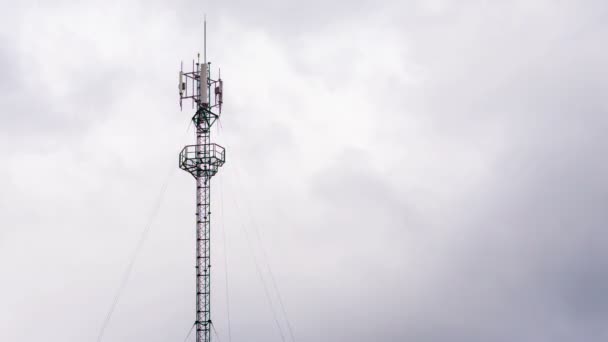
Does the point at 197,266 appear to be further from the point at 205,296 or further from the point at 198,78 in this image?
the point at 198,78

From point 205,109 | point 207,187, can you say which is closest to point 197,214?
point 207,187

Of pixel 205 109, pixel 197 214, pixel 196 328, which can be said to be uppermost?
pixel 205 109

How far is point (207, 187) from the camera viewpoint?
12500 cm

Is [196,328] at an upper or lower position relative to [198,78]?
lower

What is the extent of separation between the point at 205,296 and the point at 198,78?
81.3 feet

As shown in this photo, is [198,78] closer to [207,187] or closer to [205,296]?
[207,187]

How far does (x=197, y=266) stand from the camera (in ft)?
405

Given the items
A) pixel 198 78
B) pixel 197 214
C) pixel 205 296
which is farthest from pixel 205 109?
pixel 205 296

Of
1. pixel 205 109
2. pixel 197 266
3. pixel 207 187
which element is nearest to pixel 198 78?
pixel 205 109

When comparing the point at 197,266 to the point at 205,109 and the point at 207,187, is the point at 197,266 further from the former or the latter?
the point at 205,109

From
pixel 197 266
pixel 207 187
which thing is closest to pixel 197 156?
pixel 207 187

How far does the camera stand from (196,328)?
121438 mm

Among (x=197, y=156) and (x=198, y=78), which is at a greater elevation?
(x=198, y=78)

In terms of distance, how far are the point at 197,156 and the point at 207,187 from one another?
12.0 feet
